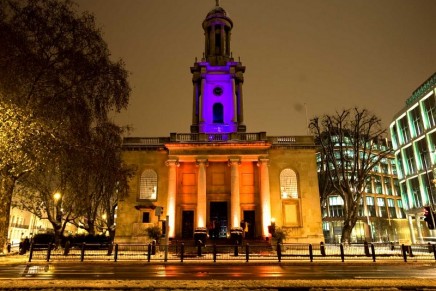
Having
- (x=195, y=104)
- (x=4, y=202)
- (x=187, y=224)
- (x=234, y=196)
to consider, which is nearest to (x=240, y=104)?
(x=195, y=104)

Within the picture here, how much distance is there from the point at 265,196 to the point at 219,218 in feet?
19.5

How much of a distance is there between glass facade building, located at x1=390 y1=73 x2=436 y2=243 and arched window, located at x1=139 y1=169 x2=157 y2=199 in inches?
1346

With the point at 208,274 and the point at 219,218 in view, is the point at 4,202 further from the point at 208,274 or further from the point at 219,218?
the point at 219,218

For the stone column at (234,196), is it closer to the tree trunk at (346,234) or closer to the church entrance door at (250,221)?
the church entrance door at (250,221)

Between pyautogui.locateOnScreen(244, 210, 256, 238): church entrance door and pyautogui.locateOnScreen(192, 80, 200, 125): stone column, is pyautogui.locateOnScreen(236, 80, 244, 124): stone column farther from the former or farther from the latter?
pyautogui.locateOnScreen(244, 210, 256, 238): church entrance door

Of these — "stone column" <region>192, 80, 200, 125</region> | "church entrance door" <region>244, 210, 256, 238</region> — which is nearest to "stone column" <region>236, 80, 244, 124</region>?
"stone column" <region>192, 80, 200, 125</region>

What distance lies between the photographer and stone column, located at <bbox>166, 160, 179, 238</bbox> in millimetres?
33750

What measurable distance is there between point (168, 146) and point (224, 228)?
11051 mm

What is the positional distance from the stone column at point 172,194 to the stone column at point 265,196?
9318mm

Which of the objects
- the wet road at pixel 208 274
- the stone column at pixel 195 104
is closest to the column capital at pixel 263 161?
the stone column at pixel 195 104

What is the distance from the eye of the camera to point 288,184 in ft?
119

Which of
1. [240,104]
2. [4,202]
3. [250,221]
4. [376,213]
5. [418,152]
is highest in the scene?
[240,104]

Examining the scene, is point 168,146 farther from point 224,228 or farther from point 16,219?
point 16,219

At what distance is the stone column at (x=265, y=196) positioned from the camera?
109 ft
